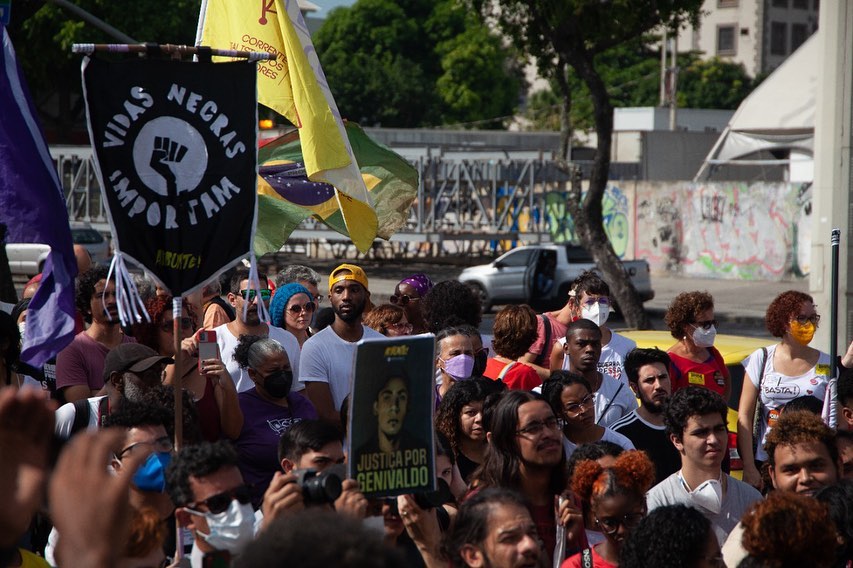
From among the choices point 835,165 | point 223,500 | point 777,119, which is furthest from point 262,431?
point 777,119

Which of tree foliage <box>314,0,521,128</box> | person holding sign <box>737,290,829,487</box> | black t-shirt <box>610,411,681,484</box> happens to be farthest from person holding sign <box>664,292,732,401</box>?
tree foliage <box>314,0,521,128</box>

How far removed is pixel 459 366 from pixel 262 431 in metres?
1.27

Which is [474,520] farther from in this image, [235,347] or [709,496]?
[235,347]

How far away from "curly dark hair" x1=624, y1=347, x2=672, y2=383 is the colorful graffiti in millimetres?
25732

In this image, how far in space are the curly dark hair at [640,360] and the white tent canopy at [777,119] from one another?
88.4 ft

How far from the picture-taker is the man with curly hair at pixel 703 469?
5.16 metres

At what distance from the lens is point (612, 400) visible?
665cm

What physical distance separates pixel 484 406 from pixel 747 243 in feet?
86.8

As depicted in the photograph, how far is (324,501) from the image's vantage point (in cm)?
362

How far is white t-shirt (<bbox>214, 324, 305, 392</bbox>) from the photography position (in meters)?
6.62

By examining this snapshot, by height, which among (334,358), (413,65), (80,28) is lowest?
(334,358)

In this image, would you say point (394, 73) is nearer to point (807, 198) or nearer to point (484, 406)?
point (807, 198)

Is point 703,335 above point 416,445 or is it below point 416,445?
above

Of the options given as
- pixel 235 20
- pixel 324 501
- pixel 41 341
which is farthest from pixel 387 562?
pixel 235 20
